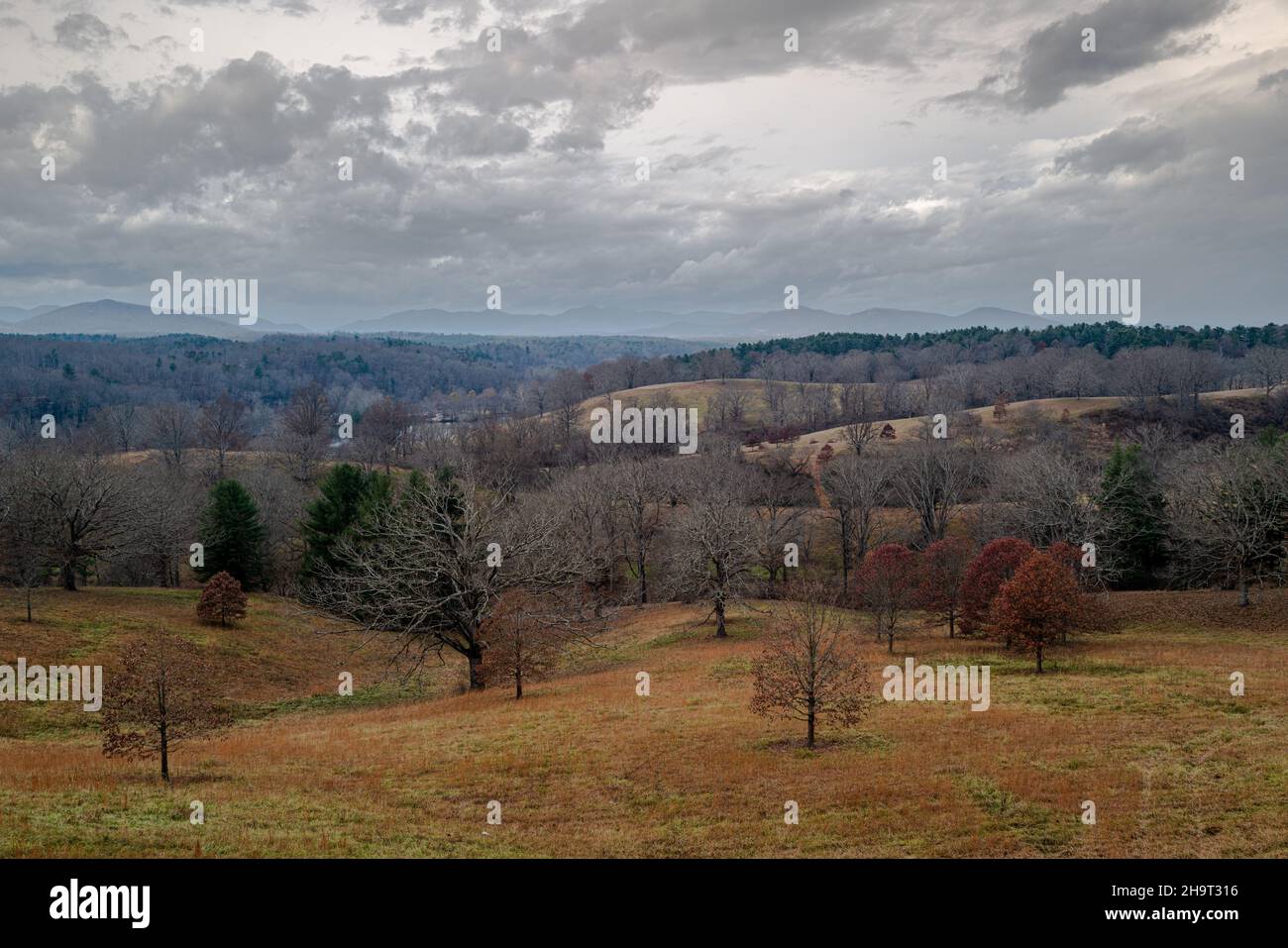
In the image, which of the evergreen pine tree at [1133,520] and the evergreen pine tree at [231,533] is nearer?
the evergreen pine tree at [231,533]

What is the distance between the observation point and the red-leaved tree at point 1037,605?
34.5m

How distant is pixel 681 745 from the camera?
24.5 meters

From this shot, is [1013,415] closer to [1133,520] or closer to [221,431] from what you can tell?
[1133,520]

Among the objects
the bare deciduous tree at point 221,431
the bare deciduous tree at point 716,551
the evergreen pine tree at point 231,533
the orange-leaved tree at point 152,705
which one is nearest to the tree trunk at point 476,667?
the bare deciduous tree at point 716,551

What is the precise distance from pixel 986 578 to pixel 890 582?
483cm

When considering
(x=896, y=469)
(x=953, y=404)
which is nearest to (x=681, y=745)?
(x=896, y=469)

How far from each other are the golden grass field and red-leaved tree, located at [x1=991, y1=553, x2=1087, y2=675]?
1641 mm

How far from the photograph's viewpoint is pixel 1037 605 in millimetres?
34500

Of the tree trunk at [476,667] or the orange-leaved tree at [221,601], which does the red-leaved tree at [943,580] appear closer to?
the tree trunk at [476,667]

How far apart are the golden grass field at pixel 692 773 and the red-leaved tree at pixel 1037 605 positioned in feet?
5.39

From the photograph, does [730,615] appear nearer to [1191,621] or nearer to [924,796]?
[1191,621]

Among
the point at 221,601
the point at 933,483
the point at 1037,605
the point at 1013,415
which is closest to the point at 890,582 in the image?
the point at 1037,605

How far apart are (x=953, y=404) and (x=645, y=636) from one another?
98.7m

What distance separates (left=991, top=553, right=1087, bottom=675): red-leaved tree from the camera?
34.5 m
